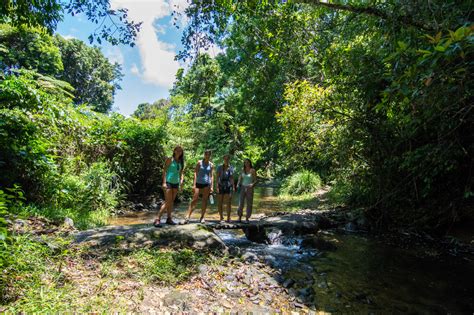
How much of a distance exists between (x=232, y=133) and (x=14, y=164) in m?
19.2

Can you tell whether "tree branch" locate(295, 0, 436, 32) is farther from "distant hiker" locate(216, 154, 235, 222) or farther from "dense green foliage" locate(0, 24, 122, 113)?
"dense green foliage" locate(0, 24, 122, 113)

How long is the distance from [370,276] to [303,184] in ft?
41.0

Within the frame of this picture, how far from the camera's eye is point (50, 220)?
6391mm

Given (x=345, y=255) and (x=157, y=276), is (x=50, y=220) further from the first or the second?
(x=345, y=255)

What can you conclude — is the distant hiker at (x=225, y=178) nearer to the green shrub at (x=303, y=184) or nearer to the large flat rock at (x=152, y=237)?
the large flat rock at (x=152, y=237)

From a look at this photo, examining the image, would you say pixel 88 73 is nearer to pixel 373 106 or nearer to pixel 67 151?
pixel 67 151

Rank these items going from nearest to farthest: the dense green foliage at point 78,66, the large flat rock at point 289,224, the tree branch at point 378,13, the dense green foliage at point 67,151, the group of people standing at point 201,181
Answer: the tree branch at point 378,13
the dense green foliage at point 67,151
the group of people standing at point 201,181
the large flat rock at point 289,224
the dense green foliage at point 78,66

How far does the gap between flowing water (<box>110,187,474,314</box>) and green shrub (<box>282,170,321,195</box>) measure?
9.75 metres

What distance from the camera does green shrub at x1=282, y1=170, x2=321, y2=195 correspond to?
59.4 ft

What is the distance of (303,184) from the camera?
18.2 metres

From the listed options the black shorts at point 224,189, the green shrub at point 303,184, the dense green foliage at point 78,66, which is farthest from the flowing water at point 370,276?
the dense green foliage at point 78,66

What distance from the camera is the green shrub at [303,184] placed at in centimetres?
1810

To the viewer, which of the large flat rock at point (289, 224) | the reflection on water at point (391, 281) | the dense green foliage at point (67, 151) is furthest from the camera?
the large flat rock at point (289, 224)

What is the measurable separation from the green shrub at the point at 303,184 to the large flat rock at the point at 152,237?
41.4ft
